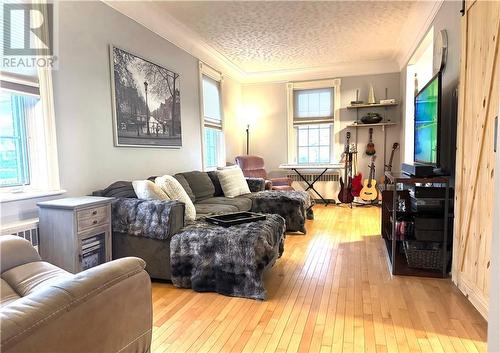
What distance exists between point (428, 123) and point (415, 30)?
5.73 ft

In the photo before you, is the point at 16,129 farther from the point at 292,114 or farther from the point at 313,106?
the point at 313,106

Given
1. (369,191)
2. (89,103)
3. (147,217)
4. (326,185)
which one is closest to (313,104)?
(326,185)

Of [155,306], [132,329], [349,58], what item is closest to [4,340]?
[132,329]

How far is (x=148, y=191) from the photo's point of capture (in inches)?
108

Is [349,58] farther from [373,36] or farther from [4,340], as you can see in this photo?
[4,340]

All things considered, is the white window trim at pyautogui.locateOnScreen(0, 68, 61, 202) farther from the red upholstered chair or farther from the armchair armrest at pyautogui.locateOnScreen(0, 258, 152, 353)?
the red upholstered chair

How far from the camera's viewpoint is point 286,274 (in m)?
2.77

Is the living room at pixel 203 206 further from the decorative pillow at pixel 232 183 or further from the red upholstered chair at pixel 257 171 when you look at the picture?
the red upholstered chair at pixel 257 171

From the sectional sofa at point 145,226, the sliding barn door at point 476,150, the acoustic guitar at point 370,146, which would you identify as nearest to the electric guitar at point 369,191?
the acoustic guitar at point 370,146

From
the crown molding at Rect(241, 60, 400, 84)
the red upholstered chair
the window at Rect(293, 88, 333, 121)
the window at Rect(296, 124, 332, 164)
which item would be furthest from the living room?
the window at Rect(296, 124, 332, 164)

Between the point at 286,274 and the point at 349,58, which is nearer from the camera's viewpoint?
the point at 286,274

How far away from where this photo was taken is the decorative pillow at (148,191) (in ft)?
9.03

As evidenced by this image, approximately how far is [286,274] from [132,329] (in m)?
1.89

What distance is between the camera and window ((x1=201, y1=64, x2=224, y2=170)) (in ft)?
16.2
